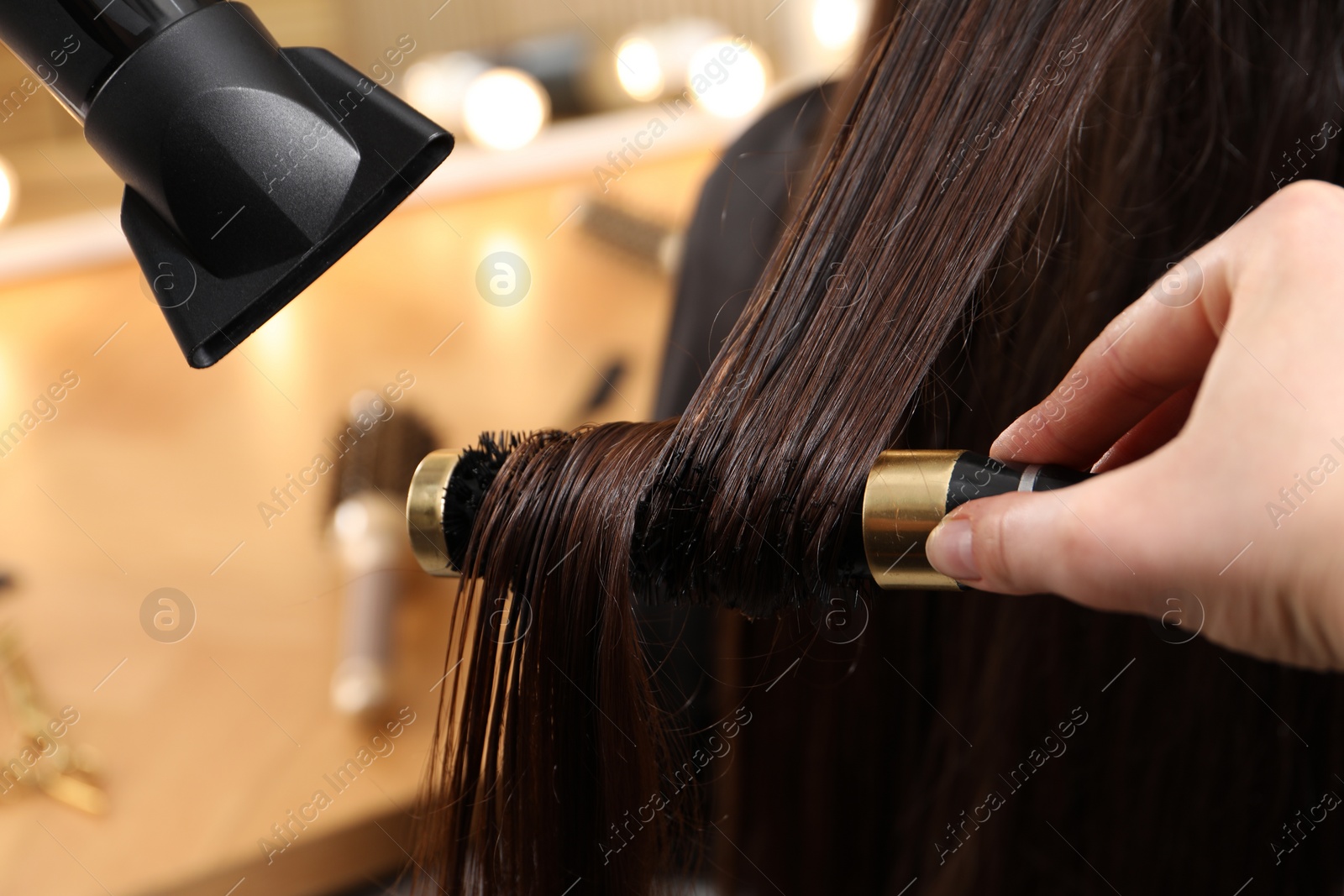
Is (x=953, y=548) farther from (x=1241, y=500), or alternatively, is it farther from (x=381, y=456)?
(x=381, y=456)

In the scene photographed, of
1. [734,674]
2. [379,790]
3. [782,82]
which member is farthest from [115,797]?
[782,82]

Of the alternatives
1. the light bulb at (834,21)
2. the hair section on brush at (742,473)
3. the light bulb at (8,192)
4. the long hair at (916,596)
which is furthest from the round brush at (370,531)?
the light bulb at (834,21)

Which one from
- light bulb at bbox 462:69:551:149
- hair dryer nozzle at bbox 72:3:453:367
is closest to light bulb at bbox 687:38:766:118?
light bulb at bbox 462:69:551:149

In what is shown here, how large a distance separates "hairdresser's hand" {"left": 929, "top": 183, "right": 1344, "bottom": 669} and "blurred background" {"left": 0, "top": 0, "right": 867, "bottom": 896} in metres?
0.37

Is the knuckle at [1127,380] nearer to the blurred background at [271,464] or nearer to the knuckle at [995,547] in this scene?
the knuckle at [995,547]

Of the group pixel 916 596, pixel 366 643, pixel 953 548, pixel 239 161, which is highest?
pixel 239 161

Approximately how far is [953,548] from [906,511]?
0.02m

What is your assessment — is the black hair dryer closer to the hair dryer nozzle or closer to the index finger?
the hair dryer nozzle

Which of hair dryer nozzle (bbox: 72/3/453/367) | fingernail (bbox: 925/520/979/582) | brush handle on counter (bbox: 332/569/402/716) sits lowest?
brush handle on counter (bbox: 332/569/402/716)

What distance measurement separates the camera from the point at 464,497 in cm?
35

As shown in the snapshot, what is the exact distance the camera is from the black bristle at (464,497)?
1.13 feet

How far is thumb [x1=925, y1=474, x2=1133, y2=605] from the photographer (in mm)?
267

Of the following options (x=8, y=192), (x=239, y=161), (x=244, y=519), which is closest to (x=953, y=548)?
(x=239, y=161)

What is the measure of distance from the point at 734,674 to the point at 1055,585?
0.38 m
